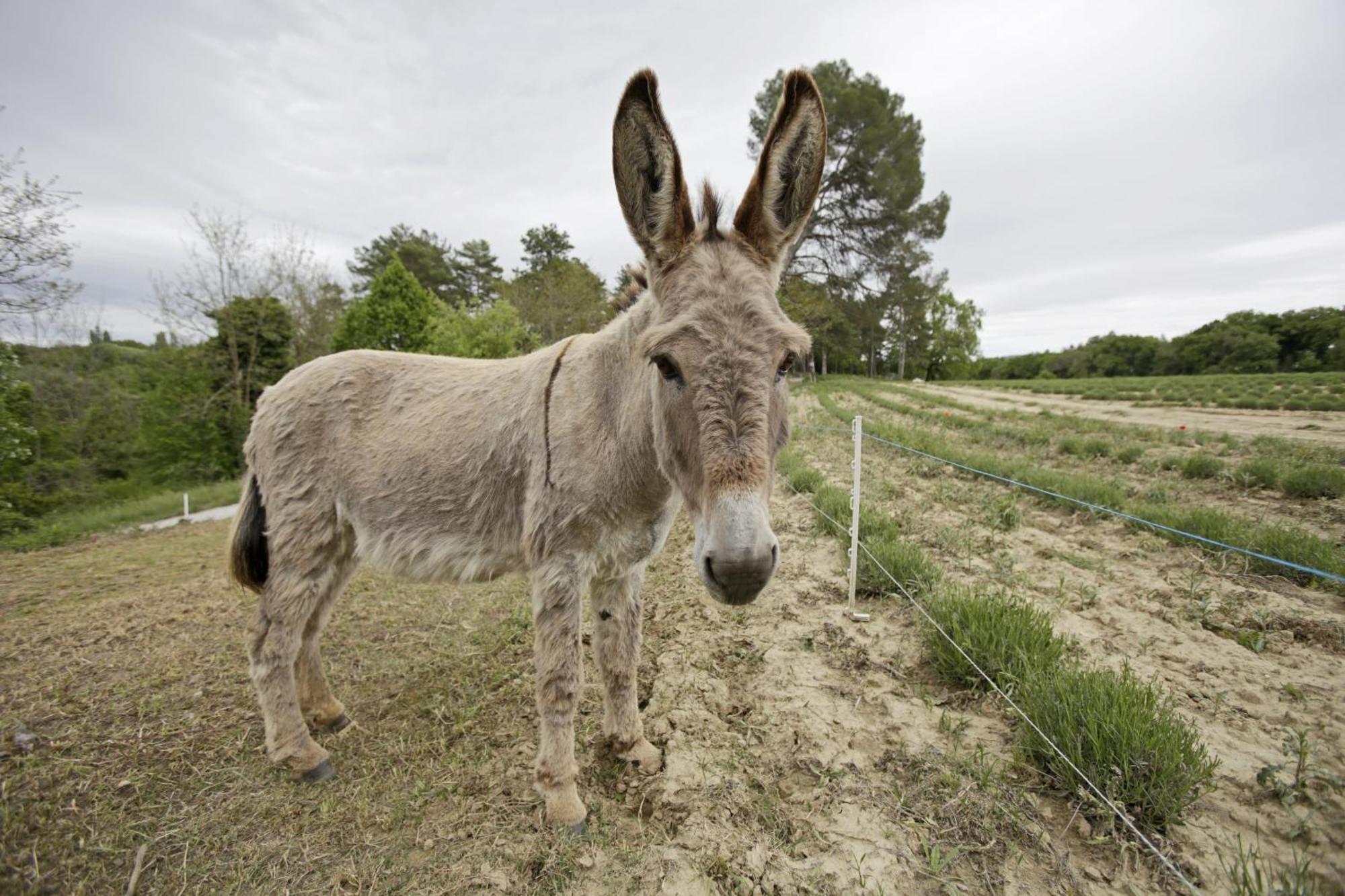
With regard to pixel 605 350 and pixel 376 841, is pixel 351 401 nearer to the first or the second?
pixel 605 350

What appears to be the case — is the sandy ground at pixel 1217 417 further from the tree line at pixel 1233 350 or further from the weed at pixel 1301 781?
the tree line at pixel 1233 350

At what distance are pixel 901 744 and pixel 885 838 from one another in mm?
557

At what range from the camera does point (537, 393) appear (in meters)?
2.56

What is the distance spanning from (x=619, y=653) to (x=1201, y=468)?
31.5 ft

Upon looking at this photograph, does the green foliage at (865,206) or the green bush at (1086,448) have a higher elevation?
the green foliage at (865,206)

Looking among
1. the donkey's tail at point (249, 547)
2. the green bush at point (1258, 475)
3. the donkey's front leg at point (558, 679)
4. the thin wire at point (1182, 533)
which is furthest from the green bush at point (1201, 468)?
the donkey's tail at point (249, 547)

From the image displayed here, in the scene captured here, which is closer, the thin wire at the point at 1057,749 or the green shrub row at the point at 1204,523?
the thin wire at the point at 1057,749

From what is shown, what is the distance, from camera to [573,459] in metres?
2.28

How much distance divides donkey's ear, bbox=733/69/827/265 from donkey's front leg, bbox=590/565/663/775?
191 cm

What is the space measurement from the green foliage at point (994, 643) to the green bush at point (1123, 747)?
0.26 metres

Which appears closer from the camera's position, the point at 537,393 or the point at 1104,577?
the point at 537,393

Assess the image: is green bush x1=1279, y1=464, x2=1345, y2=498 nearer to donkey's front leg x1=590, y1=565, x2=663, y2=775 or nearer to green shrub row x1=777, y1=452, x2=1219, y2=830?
green shrub row x1=777, y1=452, x2=1219, y2=830

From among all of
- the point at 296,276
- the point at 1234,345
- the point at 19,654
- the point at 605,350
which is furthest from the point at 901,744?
the point at 1234,345

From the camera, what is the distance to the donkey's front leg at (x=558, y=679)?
227 centimetres
